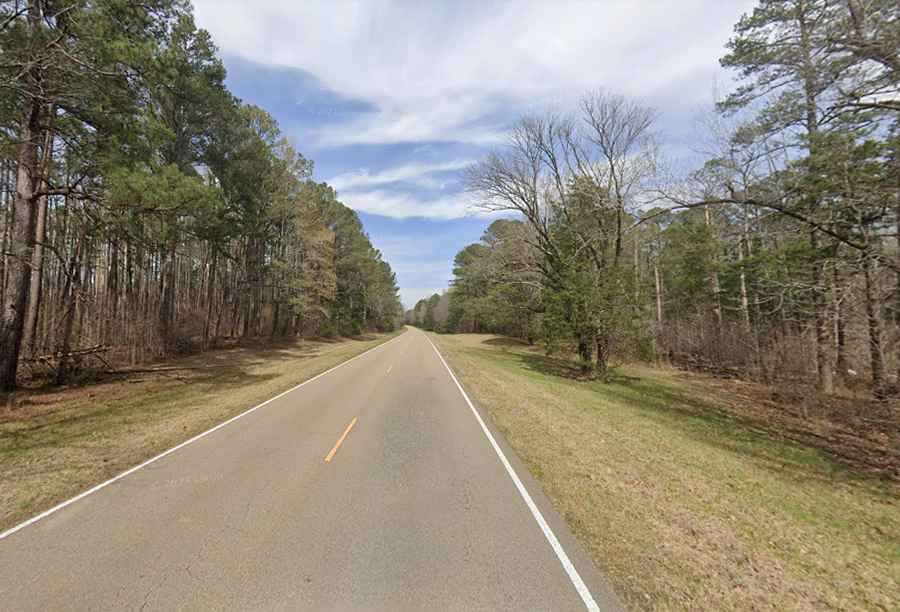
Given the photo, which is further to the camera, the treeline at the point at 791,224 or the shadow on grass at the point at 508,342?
the shadow on grass at the point at 508,342

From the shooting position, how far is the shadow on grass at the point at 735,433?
7.56 m

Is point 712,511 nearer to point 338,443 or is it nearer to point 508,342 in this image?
point 338,443

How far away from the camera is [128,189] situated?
10.1 m

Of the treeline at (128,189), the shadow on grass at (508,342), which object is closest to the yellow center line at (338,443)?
the treeline at (128,189)

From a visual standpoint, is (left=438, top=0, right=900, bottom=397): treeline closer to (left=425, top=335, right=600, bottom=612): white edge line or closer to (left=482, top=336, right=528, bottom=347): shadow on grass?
(left=425, top=335, right=600, bottom=612): white edge line

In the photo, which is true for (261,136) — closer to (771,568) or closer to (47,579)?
(47,579)

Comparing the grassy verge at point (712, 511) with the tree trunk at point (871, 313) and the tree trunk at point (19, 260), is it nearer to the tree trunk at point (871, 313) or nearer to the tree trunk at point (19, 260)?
the tree trunk at point (871, 313)

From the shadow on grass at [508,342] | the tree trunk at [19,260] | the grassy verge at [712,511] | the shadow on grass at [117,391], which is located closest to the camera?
the grassy verge at [712,511]

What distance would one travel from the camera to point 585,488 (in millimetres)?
5211

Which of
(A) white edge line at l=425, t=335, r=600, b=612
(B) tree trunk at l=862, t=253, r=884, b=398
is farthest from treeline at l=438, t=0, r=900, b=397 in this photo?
(A) white edge line at l=425, t=335, r=600, b=612

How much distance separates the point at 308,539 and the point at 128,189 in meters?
11.1

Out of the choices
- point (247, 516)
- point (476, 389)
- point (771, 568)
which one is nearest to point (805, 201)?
point (771, 568)

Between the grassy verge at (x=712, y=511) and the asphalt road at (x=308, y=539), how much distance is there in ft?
1.80

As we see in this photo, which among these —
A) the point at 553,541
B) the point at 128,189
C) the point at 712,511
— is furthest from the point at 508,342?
the point at 553,541
